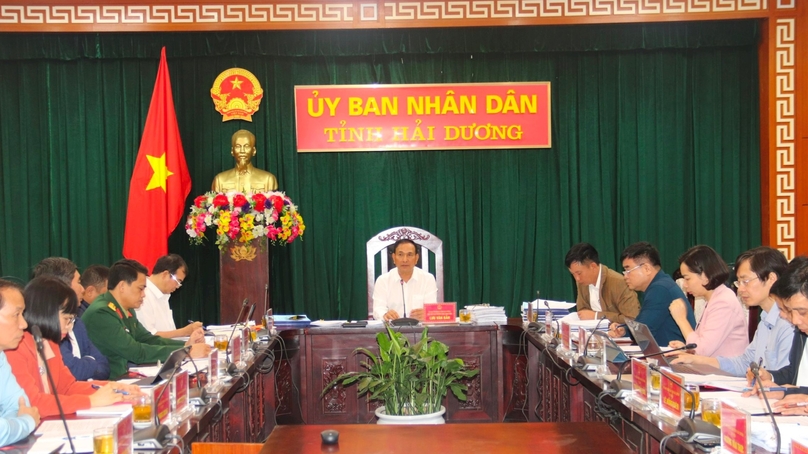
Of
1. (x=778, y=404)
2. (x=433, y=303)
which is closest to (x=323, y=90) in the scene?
(x=433, y=303)

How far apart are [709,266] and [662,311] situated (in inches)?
19.6

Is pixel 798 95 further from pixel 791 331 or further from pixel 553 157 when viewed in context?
pixel 791 331

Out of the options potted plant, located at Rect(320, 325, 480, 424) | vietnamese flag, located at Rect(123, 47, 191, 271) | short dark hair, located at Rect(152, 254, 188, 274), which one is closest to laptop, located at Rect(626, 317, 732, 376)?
potted plant, located at Rect(320, 325, 480, 424)

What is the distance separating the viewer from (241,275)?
509 centimetres

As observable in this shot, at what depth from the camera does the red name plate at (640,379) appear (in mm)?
2285

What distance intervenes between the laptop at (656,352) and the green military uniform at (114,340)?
74.0 inches

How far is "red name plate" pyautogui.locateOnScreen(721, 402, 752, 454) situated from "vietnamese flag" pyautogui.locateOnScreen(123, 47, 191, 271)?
4.50 m

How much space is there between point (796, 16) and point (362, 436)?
16.6ft

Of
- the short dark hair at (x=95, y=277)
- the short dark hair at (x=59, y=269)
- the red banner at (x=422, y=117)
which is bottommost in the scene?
the short dark hair at (x=95, y=277)

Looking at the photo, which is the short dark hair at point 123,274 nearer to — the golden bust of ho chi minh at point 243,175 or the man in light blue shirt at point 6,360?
the man in light blue shirt at point 6,360

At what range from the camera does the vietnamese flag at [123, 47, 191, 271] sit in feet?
18.3

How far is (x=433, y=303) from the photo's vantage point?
4.47 metres

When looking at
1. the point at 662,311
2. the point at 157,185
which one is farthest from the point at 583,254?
the point at 157,185

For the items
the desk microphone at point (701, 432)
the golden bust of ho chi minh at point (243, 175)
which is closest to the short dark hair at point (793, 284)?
the desk microphone at point (701, 432)
